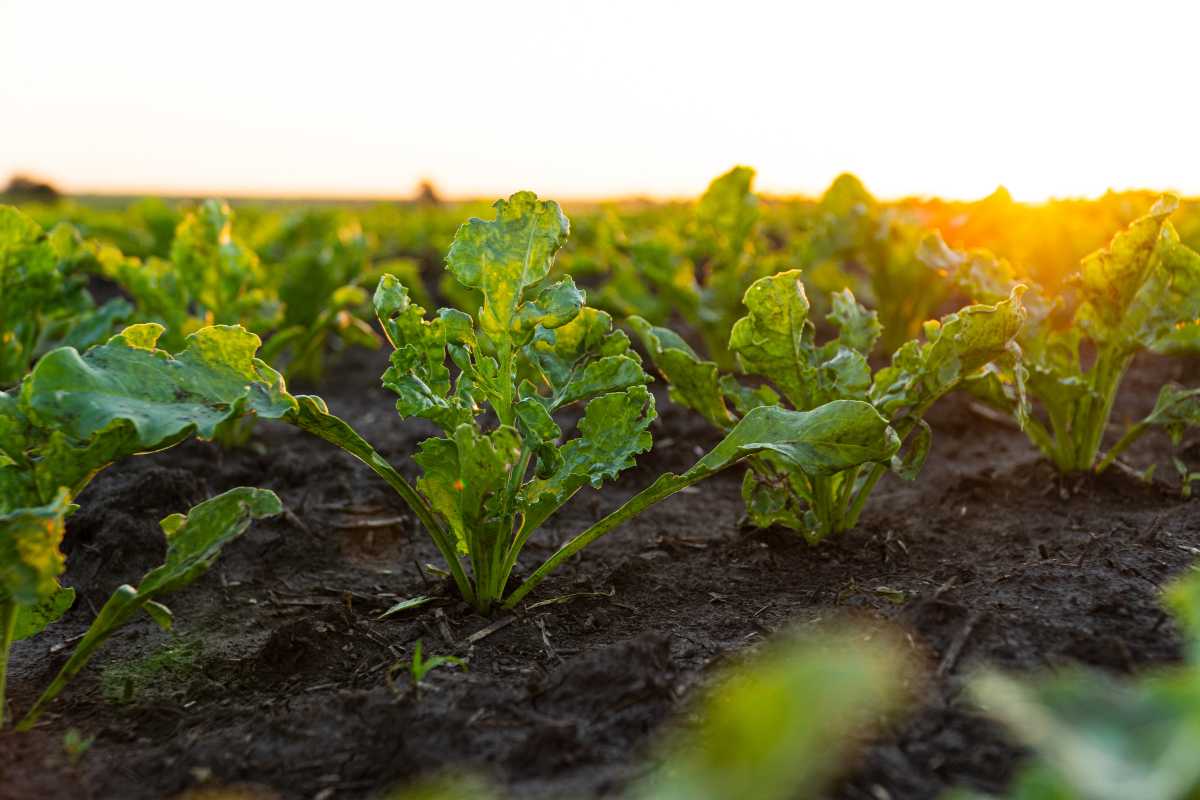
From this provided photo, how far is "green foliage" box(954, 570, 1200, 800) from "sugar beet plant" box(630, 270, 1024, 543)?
1.29 metres

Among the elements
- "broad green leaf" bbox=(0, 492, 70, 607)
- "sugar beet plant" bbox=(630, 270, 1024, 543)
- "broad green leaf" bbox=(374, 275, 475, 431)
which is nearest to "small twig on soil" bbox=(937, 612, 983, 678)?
"sugar beet plant" bbox=(630, 270, 1024, 543)

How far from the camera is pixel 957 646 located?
202 centimetres

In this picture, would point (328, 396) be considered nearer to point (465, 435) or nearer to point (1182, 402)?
point (465, 435)

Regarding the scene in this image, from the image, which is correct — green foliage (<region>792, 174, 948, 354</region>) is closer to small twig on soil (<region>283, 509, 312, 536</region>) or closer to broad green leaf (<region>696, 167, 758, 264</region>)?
broad green leaf (<region>696, 167, 758, 264</region>)

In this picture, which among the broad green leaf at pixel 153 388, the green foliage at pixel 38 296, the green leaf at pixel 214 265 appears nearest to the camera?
the broad green leaf at pixel 153 388

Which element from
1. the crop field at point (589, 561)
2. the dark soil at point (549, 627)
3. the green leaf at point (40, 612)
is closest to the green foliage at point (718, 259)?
the crop field at point (589, 561)

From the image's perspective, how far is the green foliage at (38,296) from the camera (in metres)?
4.03

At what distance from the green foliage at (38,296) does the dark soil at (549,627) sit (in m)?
0.76

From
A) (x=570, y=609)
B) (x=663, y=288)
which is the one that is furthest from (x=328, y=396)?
(x=570, y=609)

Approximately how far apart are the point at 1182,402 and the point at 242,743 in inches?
120

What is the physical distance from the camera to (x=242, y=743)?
193 centimetres

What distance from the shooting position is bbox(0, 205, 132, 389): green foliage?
13.2ft

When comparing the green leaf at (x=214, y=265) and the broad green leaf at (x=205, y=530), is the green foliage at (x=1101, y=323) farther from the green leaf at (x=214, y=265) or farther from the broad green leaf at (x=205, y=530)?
the green leaf at (x=214, y=265)

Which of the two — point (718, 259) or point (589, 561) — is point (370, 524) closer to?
point (589, 561)
